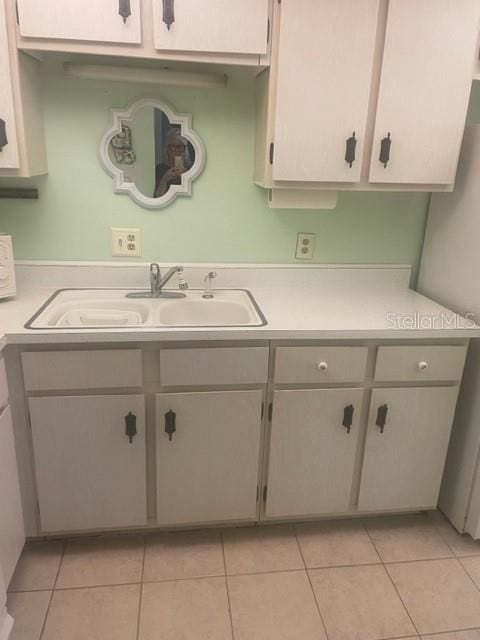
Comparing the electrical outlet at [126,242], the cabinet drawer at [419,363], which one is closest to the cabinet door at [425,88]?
the cabinet drawer at [419,363]

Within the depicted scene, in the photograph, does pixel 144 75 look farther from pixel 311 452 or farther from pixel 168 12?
pixel 311 452

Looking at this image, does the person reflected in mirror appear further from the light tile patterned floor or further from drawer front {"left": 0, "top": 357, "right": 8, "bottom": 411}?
the light tile patterned floor

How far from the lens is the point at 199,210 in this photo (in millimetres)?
2008

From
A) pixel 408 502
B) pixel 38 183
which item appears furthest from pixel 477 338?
pixel 38 183

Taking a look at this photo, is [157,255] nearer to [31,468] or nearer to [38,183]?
[38,183]

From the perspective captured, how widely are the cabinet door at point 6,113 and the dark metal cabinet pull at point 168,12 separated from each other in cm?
49

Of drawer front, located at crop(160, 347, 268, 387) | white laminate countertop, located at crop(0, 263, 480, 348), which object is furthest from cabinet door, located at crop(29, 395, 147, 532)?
white laminate countertop, located at crop(0, 263, 480, 348)

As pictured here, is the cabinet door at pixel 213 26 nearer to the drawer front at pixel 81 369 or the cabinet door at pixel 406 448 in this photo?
the drawer front at pixel 81 369

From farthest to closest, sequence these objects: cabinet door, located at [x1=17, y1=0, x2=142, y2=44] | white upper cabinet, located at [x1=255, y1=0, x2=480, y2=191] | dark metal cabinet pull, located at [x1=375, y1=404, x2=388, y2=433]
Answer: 1. dark metal cabinet pull, located at [x1=375, y1=404, x2=388, y2=433]
2. white upper cabinet, located at [x1=255, y1=0, x2=480, y2=191]
3. cabinet door, located at [x1=17, y1=0, x2=142, y2=44]

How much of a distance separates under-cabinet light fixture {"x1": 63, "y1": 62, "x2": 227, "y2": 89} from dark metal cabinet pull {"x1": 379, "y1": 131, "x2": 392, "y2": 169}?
65 cm

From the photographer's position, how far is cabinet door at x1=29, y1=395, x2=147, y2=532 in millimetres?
1611

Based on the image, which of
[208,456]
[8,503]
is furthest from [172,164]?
[8,503]

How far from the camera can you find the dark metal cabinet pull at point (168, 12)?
1.49 metres

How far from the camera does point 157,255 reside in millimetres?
2031
